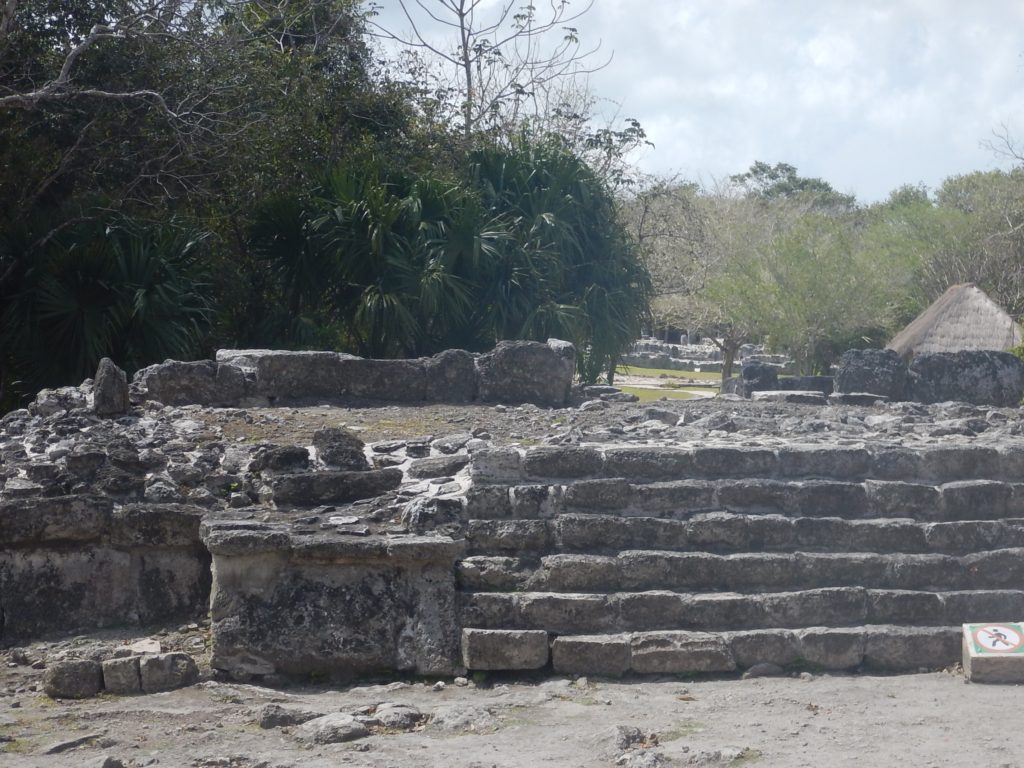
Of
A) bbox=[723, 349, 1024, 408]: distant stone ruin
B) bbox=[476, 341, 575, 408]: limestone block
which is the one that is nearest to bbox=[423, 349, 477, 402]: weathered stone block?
bbox=[476, 341, 575, 408]: limestone block

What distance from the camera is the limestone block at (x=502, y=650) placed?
522 cm

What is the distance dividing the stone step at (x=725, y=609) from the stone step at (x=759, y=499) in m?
0.49

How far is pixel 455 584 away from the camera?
17.9ft

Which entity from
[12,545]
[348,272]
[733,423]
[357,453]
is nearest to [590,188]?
[348,272]

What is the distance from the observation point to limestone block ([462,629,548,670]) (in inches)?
206

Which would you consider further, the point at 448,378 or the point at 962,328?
the point at 962,328

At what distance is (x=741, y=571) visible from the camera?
5613 millimetres

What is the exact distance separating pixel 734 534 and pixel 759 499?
0.29m

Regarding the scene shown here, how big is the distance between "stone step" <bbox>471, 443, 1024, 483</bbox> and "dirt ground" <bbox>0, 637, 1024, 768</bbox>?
1144 mm

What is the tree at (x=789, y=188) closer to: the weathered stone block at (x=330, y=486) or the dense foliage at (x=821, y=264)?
the dense foliage at (x=821, y=264)

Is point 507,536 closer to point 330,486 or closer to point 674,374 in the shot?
point 330,486

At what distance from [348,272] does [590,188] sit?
3.88 m

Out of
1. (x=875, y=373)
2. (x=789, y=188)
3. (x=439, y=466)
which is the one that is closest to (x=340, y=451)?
(x=439, y=466)

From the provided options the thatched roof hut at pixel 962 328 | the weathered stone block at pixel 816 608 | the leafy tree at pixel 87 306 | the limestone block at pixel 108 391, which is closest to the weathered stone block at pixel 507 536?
the weathered stone block at pixel 816 608
